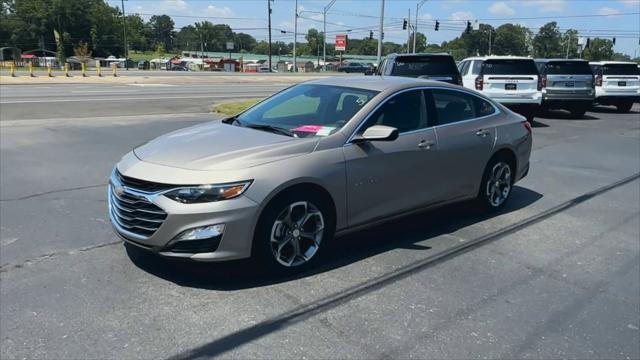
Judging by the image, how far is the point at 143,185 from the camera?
4074 millimetres

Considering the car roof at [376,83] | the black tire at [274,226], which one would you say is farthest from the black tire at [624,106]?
the black tire at [274,226]

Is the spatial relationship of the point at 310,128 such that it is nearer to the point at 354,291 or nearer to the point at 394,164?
the point at 394,164

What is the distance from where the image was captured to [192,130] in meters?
5.11

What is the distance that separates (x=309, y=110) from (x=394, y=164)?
0.97m

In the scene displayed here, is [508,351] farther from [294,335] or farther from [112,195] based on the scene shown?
Answer: [112,195]

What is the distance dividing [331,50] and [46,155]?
157 metres

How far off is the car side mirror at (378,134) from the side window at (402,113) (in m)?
0.14

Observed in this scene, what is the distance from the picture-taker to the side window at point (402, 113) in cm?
503

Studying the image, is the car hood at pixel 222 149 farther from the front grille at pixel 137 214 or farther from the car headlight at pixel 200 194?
the front grille at pixel 137 214

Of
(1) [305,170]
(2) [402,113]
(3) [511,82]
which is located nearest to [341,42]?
(3) [511,82]

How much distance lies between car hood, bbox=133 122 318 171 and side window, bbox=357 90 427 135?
0.78 m

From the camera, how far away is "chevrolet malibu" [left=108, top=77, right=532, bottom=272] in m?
3.97

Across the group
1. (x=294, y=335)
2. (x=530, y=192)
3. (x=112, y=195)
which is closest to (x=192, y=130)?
(x=112, y=195)

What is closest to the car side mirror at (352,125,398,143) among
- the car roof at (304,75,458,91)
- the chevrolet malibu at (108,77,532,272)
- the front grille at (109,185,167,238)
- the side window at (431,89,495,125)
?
the chevrolet malibu at (108,77,532,272)
